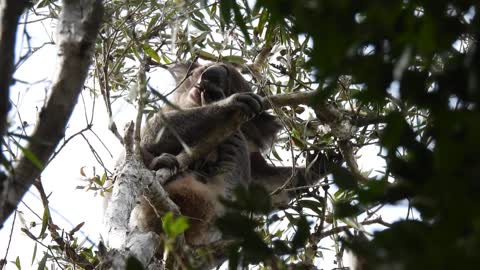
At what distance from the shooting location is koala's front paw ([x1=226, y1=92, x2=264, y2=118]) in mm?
5555

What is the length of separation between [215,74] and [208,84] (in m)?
0.12

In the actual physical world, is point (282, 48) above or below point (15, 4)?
above

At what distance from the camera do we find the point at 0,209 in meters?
2.10

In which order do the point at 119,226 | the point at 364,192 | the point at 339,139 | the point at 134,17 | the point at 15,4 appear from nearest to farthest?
the point at 364,192, the point at 15,4, the point at 119,226, the point at 339,139, the point at 134,17

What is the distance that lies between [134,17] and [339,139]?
6.69 feet

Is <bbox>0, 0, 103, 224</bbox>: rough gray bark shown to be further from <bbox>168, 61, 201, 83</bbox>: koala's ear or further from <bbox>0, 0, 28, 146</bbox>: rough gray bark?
<bbox>168, 61, 201, 83</bbox>: koala's ear

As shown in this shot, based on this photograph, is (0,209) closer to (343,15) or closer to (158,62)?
(343,15)

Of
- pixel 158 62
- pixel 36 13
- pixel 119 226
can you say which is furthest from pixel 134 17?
pixel 119 226

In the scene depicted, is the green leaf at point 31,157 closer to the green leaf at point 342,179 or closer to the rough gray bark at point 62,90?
the rough gray bark at point 62,90

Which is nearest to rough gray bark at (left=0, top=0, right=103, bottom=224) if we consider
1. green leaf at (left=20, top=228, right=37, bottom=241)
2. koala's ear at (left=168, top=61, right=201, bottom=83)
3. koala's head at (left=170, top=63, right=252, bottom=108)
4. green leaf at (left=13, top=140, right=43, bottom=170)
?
green leaf at (left=13, top=140, right=43, bottom=170)

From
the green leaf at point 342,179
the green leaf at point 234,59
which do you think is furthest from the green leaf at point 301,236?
the green leaf at point 234,59

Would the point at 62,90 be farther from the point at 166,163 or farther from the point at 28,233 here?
the point at 166,163

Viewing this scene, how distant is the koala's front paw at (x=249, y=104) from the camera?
18.2 feet

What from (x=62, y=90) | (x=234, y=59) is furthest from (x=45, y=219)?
(x=62, y=90)
